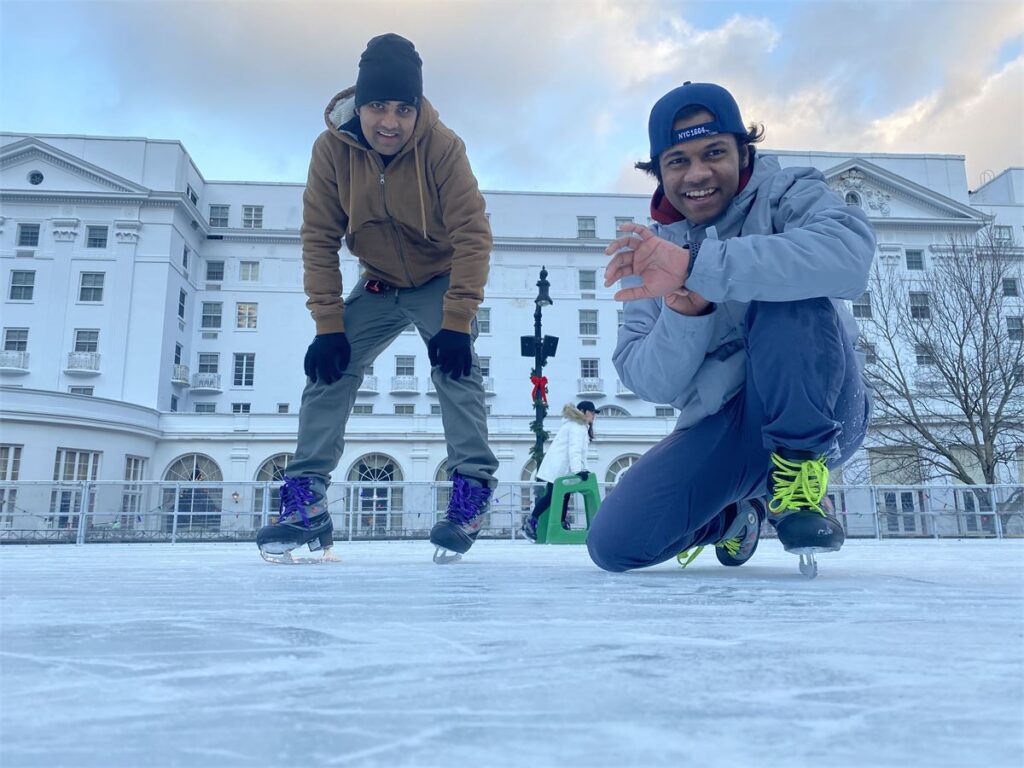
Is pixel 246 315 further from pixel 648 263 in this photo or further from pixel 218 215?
pixel 648 263

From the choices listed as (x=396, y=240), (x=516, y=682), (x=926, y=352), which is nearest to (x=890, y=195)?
(x=926, y=352)

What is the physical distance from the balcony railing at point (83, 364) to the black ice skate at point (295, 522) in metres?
29.9

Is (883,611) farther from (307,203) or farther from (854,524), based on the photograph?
(854,524)

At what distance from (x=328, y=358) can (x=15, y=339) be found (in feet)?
106

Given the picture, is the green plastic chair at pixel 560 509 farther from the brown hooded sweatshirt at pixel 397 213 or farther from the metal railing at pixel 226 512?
the brown hooded sweatshirt at pixel 397 213

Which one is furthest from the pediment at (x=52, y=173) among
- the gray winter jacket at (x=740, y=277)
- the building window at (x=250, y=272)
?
the gray winter jacket at (x=740, y=277)

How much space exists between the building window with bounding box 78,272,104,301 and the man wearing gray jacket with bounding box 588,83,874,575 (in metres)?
32.4

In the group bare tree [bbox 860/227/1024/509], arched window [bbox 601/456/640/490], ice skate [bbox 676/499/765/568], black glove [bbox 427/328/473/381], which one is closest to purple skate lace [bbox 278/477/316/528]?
black glove [bbox 427/328/473/381]

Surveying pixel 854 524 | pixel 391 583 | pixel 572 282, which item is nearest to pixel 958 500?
pixel 854 524

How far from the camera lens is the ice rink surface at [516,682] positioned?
0.58m

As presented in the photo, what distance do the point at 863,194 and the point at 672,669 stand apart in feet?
125

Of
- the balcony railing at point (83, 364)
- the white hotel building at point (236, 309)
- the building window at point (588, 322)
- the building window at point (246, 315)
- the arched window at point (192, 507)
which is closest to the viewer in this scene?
the arched window at point (192, 507)

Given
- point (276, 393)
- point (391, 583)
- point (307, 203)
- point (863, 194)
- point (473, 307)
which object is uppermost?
point (863, 194)

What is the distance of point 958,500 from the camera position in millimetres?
13203
